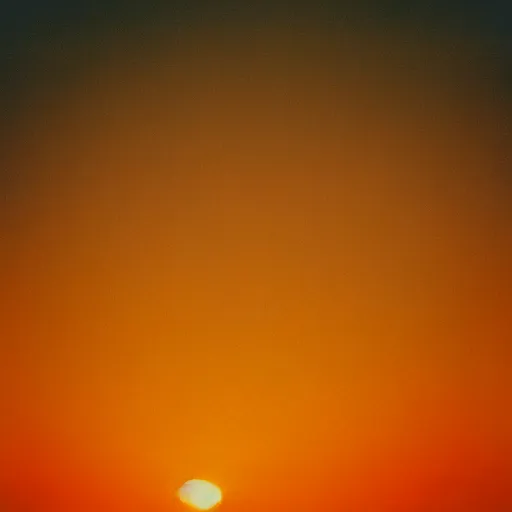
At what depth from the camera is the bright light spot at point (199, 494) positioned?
199cm

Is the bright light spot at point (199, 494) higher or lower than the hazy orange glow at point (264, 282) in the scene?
lower

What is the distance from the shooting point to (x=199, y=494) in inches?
78.4

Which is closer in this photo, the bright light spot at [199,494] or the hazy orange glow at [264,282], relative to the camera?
the hazy orange glow at [264,282]

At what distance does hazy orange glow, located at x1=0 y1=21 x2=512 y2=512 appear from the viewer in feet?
5.05

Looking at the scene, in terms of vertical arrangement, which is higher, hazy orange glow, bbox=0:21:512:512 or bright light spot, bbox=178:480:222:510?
hazy orange glow, bbox=0:21:512:512

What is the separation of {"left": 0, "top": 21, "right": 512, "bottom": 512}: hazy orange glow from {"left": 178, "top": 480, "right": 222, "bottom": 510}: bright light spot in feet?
0.17

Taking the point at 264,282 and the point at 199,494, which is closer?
the point at 264,282

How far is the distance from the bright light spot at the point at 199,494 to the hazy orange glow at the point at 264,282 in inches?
2.1

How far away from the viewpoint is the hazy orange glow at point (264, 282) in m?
1.54

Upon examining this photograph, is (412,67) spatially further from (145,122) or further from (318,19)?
(145,122)

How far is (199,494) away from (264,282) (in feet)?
2.20

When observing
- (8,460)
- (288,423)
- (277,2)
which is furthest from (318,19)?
(8,460)

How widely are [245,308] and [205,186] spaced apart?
32cm

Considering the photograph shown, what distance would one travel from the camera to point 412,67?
1.51 m
